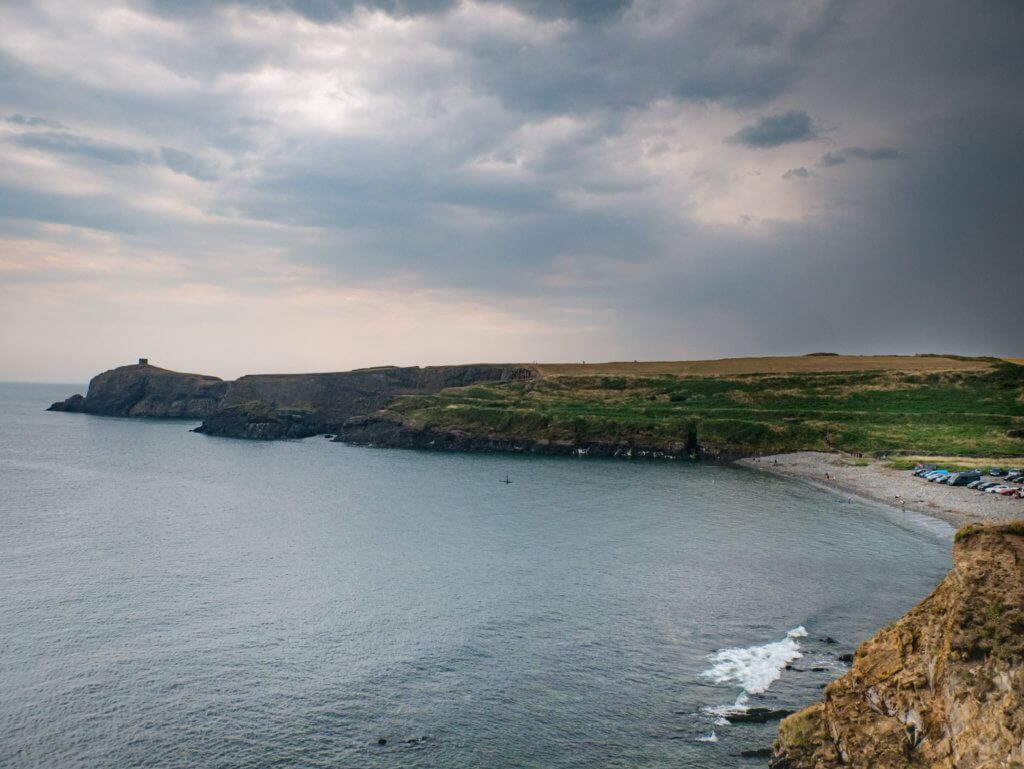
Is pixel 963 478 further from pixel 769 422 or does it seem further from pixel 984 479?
pixel 769 422

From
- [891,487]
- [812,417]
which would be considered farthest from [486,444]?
[891,487]

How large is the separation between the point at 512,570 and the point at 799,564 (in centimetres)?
Answer: 2840

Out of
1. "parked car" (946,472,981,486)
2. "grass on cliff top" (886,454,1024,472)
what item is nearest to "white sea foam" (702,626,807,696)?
"parked car" (946,472,981,486)

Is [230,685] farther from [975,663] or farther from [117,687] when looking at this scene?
[975,663]

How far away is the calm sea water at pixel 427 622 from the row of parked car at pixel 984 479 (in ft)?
62.1

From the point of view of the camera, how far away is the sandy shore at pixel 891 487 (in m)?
81.9

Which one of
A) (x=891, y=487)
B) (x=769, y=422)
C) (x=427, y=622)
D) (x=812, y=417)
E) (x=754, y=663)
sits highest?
(x=812, y=417)

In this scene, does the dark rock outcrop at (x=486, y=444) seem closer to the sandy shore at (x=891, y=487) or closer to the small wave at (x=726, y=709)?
the sandy shore at (x=891, y=487)

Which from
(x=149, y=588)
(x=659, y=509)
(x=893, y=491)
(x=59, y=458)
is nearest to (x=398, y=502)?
(x=659, y=509)

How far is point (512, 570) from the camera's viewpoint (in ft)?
205

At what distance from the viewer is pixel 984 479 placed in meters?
97.8

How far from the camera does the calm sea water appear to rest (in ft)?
108

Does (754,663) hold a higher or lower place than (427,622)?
lower

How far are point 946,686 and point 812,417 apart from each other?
512ft
